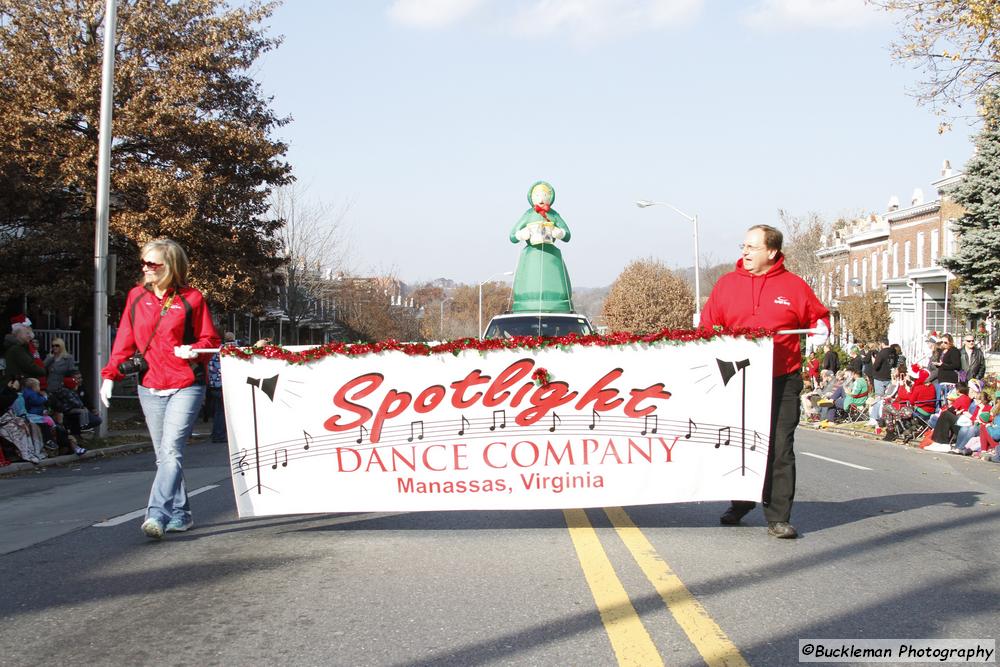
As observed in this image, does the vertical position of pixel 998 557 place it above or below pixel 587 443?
below

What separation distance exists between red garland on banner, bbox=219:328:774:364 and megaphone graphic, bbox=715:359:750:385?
0.17 m

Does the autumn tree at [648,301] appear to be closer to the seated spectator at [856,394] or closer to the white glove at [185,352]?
the seated spectator at [856,394]

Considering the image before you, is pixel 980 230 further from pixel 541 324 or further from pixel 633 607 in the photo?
pixel 633 607

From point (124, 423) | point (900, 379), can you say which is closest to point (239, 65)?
point (124, 423)

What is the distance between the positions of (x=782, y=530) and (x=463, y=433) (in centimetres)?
214

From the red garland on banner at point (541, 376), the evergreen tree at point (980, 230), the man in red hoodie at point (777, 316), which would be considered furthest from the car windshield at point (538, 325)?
the evergreen tree at point (980, 230)

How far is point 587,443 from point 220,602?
264 cm

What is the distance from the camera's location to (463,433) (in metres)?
6.75

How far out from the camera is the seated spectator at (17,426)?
1311 centimetres

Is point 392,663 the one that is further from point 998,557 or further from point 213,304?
point 213,304

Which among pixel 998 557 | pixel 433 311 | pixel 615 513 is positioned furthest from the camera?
pixel 433 311

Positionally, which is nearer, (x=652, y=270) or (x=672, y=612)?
(x=672, y=612)

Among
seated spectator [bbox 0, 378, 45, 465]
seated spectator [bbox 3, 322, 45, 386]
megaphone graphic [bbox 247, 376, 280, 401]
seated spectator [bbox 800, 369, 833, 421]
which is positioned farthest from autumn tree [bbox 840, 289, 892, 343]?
megaphone graphic [bbox 247, 376, 280, 401]

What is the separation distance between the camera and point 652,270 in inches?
2805
